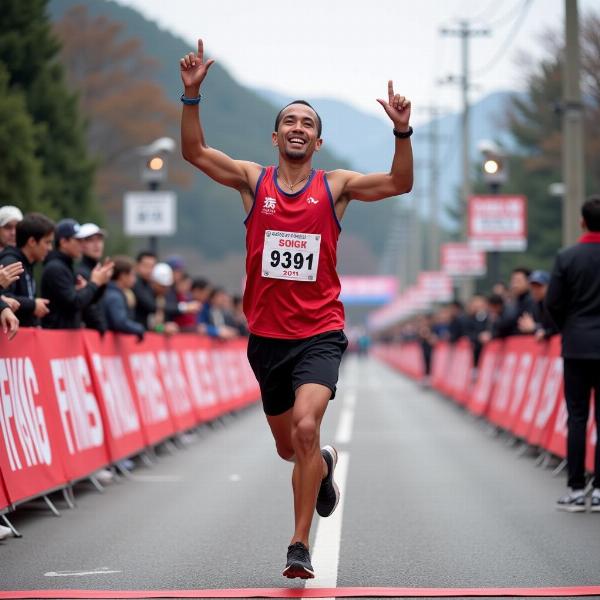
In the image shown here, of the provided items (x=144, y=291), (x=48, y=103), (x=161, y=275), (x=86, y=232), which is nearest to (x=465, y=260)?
(x=48, y=103)

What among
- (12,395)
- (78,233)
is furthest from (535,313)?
(12,395)

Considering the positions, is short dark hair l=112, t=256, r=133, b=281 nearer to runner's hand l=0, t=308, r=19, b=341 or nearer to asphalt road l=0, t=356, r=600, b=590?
asphalt road l=0, t=356, r=600, b=590

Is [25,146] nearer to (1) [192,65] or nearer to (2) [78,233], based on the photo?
(2) [78,233]

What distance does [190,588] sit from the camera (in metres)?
6.66

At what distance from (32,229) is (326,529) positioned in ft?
10.6

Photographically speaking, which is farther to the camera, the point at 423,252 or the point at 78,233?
the point at 423,252

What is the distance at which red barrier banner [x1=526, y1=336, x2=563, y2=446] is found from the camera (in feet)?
44.6

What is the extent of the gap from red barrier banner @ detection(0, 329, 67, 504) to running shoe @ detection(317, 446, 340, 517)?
7.56 ft

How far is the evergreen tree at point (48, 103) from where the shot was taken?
101 feet

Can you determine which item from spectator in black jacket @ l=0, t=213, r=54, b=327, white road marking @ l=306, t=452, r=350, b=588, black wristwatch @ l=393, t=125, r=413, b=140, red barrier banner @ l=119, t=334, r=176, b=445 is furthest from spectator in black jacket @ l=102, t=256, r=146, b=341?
black wristwatch @ l=393, t=125, r=413, b=140

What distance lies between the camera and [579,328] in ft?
33.0

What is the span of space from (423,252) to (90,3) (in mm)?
114199

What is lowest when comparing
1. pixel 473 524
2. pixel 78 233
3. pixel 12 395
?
pixel 473 524

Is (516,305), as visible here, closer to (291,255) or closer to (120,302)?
(120,302)
